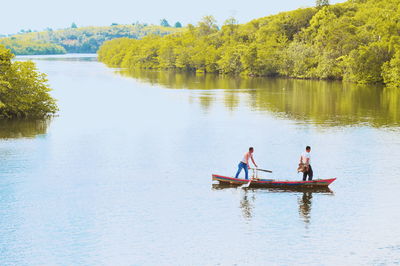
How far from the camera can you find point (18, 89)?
214 ft

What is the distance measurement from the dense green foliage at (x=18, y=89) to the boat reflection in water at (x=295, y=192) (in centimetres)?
3581

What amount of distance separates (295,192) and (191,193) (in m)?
6.70

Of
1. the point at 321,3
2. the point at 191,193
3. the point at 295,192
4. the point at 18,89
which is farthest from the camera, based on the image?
the point at 321,3

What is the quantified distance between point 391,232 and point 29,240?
1843 centimetres

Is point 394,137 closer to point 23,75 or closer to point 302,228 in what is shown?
point 302,228

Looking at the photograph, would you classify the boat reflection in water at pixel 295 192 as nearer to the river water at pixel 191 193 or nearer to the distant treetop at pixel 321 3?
the river water at pixel 191 193

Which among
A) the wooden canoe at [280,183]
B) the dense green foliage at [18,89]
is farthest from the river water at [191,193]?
the dense green foliage at [18,89]

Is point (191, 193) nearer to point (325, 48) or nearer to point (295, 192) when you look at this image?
point (295, 192)

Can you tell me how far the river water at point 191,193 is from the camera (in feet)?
88.0

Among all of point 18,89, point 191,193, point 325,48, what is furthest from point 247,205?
point 325,48

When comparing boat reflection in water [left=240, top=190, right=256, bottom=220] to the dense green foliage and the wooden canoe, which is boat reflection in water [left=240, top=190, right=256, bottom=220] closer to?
the wooden canoe

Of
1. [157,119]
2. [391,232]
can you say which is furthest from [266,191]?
[157,119]

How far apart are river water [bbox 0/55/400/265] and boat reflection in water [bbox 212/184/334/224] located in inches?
5.2

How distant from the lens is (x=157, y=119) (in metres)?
72.5
